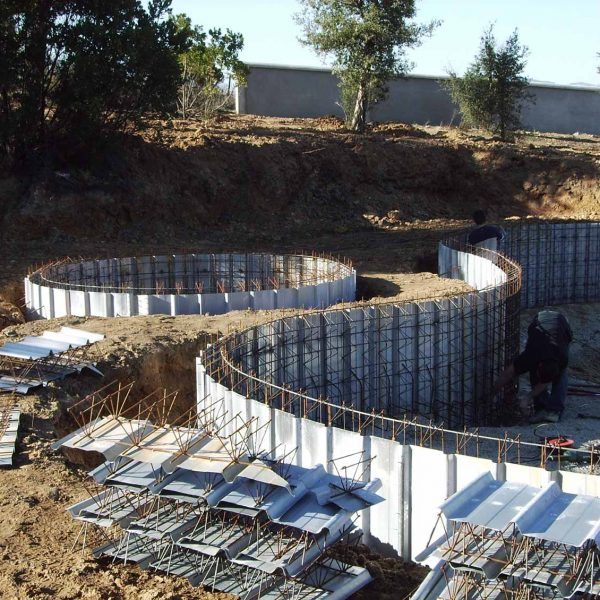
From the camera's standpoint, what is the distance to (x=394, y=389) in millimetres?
12523

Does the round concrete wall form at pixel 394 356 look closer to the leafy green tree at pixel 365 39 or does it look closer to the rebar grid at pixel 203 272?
the rebar grid at pixel 203 272

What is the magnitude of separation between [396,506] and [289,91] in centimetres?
2600

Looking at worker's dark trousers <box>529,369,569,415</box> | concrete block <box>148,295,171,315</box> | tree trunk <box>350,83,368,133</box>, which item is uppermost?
tree trunk <box>350,83,368,133</box>

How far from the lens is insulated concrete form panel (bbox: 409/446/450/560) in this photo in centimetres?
718

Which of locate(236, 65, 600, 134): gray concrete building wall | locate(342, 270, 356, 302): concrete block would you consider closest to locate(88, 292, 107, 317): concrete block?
locate(342, 270, 356, 302): concrete block

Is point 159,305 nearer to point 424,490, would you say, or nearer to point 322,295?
point 322,295

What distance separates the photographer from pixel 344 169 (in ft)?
85.3

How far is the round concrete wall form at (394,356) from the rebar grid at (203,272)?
13.6 ft

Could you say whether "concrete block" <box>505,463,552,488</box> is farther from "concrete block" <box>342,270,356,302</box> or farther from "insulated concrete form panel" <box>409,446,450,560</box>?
"concrete block" <box>342,270,356,302</box>

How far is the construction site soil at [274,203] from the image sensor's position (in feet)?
43.1

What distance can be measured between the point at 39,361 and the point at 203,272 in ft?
26.5

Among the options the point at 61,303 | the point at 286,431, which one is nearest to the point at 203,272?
the point at 61,303

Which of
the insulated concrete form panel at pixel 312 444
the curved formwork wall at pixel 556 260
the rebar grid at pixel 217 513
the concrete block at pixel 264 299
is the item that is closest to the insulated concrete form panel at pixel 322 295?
the concrete block at pixel 264 299

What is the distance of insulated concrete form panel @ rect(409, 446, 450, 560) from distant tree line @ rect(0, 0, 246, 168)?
1655cm
